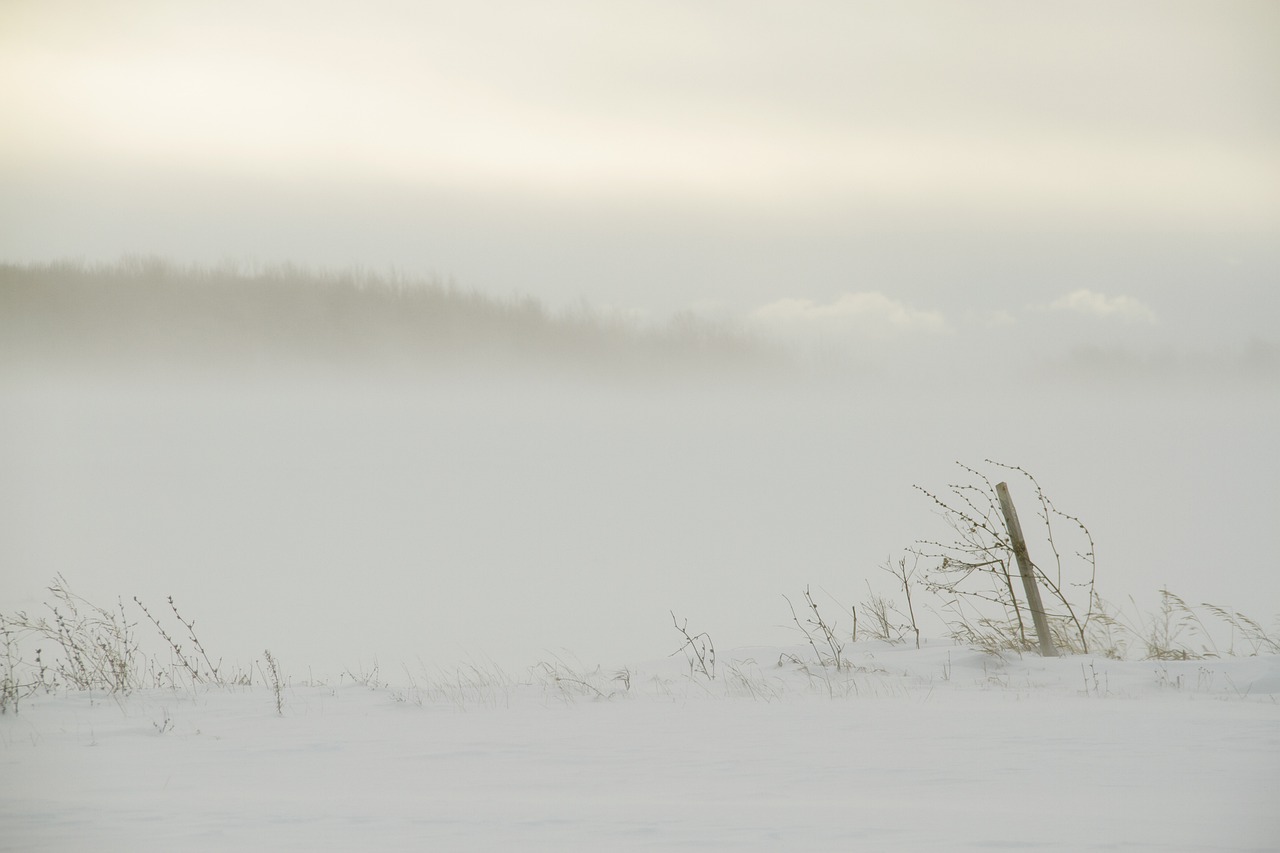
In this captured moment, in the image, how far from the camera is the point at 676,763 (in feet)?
17.3

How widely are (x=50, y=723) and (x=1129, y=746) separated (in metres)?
6.45

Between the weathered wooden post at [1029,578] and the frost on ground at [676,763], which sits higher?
the weathered wooden post at [1029,578]

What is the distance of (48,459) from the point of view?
4772cm

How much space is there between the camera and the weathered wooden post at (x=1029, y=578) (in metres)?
8.94

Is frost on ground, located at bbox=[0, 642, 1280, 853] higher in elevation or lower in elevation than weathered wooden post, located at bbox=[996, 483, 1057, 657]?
lower

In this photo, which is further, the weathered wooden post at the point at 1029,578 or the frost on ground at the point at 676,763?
the weathered wooden post at the point at 1029,578

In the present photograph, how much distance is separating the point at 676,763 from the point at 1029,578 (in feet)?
16.2

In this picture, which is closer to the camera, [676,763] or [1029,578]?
[676,763]

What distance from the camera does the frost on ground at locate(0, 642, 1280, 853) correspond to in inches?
155

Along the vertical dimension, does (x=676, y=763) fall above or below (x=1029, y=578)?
below

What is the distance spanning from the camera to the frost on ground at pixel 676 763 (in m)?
3.94

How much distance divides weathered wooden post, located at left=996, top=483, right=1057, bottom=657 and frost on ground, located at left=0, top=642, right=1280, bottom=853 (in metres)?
0.52

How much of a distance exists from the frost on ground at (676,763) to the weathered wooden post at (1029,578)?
518 millimetres

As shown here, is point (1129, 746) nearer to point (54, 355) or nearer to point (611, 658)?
point (611, 658)
